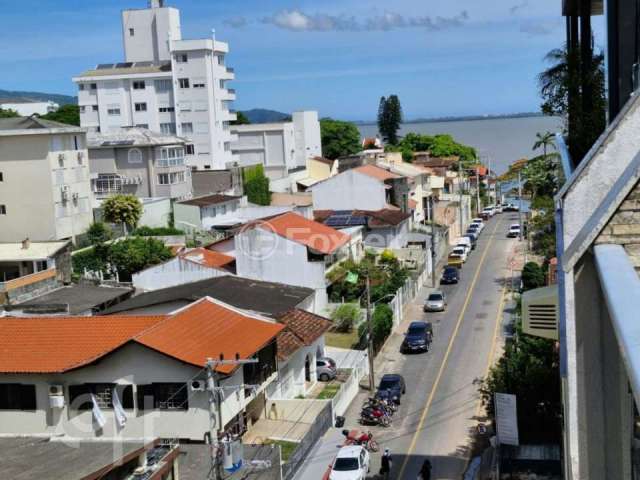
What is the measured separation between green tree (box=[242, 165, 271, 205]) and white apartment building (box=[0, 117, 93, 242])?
17.4 metres

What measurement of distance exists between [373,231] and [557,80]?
3529cm

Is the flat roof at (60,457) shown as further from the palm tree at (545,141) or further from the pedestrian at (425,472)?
the palm tree at (545,141)

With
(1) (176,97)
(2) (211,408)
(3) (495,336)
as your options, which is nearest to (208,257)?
(3) (495,336)

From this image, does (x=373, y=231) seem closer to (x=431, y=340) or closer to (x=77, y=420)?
(x=431, y=340)

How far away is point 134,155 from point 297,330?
2878 centimetres

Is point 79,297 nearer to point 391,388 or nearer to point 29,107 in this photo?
point 391,388

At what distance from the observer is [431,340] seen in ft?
115

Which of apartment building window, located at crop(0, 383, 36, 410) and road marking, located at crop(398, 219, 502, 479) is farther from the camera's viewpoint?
road marking, located at crop(398, 219, 502, 479)

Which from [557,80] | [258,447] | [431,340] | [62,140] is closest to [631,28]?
[557,80]

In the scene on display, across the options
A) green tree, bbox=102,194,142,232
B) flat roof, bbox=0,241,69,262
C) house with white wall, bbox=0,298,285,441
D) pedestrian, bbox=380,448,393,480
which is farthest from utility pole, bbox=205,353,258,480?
green tree, bbox=102,194,142,232

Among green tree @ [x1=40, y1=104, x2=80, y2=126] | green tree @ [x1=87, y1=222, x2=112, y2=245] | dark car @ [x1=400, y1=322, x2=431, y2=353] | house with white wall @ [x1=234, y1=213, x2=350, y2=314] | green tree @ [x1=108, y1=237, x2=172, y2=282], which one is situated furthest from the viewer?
green tree @ [x1=40, y1=104, x2=80, y2=126]

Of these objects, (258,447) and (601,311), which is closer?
(601,311)

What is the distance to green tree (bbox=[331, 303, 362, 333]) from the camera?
35.1 meters

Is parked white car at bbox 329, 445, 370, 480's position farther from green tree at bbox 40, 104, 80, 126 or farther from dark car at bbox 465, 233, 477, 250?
green tree at bbox 40, 104, 80, 126
